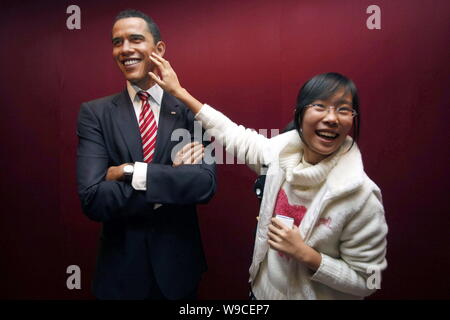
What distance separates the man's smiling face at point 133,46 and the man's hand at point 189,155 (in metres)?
0.40

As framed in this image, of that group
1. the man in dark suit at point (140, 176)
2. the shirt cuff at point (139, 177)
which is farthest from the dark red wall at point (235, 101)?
the shirt cuff at point (139, 177)

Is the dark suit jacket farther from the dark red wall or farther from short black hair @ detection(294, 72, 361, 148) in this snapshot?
the dark red wall

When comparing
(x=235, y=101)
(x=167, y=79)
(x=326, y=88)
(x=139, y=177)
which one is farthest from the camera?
(x=235, y=101)

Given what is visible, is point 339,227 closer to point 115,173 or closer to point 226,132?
point 226,132

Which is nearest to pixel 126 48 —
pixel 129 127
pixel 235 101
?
pixel 129 127

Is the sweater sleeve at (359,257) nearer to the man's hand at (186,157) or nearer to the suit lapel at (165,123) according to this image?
the man's hand at (186,157)

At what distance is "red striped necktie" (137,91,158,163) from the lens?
1.50 m

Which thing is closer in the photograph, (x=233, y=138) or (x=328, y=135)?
(x=328, y=135)

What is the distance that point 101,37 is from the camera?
82.9 inches

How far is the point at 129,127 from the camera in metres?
1.47

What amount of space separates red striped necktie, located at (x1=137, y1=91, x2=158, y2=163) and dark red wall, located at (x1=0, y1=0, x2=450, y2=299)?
0.66 meters

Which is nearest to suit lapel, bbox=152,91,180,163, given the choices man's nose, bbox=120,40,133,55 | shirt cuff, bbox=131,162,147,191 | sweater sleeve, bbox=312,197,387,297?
shirt cuff, bbox=131,162,147,191

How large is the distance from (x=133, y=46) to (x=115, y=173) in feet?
1.93
